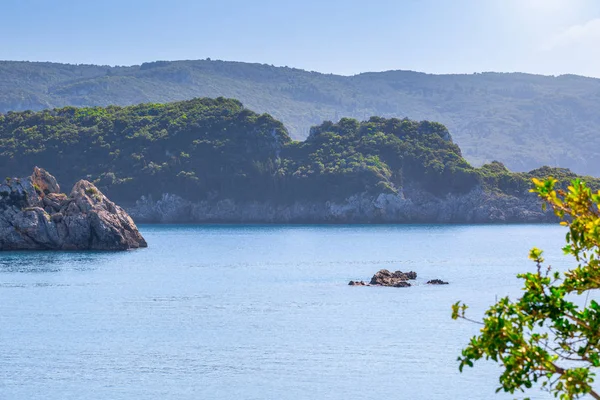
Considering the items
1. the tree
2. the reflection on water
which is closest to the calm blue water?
the reflection on water

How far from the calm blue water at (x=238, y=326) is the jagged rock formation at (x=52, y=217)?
10.4ft

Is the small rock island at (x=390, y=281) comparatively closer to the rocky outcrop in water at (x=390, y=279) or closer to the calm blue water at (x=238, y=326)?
the rocky outcrop in water at (x=390, y=279)

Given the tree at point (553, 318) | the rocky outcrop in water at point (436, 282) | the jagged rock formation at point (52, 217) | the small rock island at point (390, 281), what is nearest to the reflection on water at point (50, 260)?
the jagged rock formation at point (52, 217)

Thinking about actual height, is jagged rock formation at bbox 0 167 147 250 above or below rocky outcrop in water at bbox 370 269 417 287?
above

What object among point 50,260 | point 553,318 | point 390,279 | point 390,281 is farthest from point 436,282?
point 553,318

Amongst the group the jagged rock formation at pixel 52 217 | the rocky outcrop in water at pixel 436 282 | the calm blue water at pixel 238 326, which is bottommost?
the calm blue water at pixel 238 326

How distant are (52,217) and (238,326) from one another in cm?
5956

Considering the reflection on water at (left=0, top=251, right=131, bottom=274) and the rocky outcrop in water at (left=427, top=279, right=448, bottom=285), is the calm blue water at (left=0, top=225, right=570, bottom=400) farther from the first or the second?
the rocky outcrop in water at (left=427, top=279, right=448, bottom=285)

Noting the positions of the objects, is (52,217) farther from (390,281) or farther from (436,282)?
(436,282)

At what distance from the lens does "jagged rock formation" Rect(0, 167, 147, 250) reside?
11250 centimetres

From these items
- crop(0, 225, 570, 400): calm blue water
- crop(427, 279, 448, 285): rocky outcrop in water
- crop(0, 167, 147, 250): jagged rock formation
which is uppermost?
crop(0, 167, 147, 250): jagged rock formation

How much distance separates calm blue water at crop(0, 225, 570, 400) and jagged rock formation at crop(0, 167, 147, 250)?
124 inches

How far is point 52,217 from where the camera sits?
115 meters

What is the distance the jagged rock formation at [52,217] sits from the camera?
112500mm
